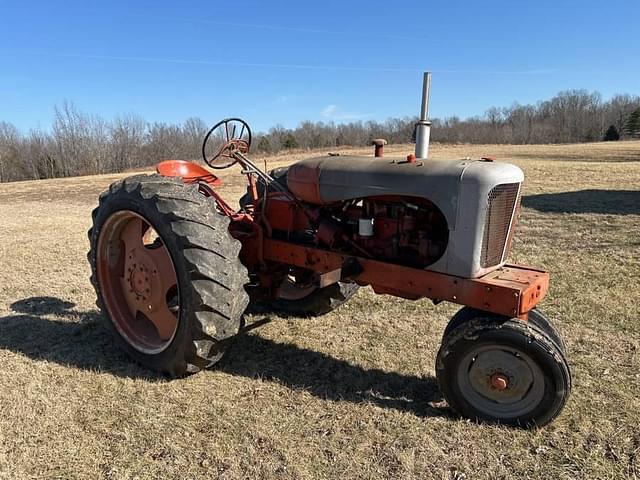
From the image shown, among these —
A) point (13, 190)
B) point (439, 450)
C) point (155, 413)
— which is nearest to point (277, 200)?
point (155, 413)

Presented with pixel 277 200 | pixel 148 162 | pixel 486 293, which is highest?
pixel 277 200

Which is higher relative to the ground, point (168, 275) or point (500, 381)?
point (168, 275)

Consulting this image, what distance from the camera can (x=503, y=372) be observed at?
2807mm

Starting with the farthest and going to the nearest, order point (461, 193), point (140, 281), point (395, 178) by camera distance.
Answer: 1. point (140, 281)
2. point (395, 178)
3. point (461, 193)

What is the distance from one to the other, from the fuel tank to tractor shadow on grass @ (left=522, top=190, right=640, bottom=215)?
305 inches

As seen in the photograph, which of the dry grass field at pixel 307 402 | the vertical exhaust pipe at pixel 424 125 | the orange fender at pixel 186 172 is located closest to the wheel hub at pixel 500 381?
the dry grass field at pixel 307 402

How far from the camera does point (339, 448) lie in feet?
8.88

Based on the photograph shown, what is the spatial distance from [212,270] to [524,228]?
659 cm

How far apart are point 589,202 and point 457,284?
31.1 ft

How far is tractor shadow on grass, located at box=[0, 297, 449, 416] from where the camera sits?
328 cm

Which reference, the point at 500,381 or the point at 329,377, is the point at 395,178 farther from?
the point at 329,377

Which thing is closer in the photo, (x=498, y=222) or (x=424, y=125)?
(x=498, y=222)

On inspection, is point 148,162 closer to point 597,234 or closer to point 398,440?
point 597,234

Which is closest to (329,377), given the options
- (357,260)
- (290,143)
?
(357,260)
